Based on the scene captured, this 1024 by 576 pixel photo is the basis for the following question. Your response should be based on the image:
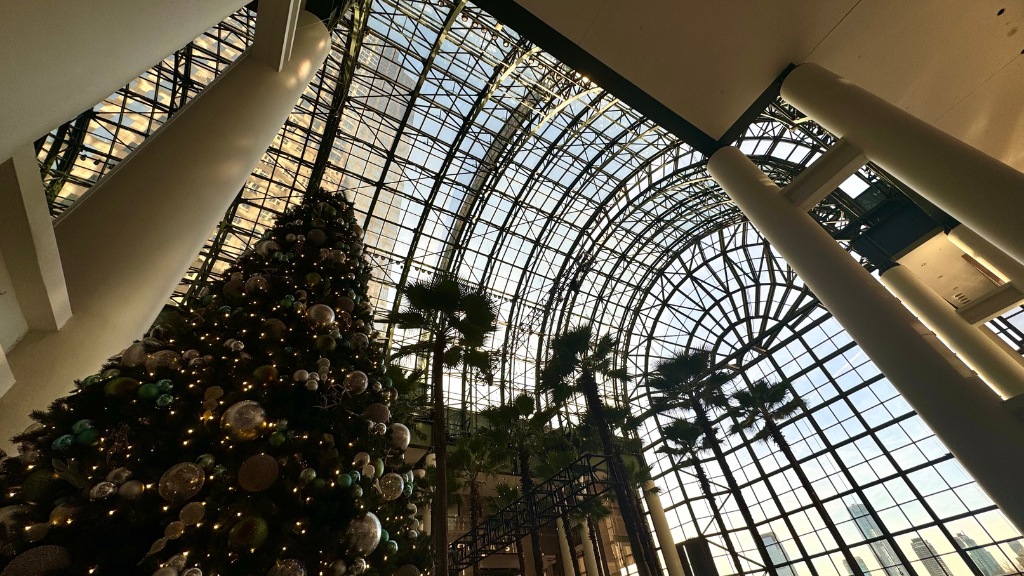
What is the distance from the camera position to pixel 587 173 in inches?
886

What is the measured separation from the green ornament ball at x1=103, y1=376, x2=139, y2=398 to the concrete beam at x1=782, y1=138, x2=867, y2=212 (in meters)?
7.33

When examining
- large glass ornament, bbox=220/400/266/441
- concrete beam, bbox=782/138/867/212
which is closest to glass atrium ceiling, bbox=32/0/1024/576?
concrete beam, bbox=782/138/867/212

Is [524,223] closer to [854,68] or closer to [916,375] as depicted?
[854,68]

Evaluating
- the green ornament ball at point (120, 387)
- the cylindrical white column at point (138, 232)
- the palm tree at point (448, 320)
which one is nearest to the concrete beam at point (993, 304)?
the palm tree at point (448, 320)

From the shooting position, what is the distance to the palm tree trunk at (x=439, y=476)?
17.9 feet

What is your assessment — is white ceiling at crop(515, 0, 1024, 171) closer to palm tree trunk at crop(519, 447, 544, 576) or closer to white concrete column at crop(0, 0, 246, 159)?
white concrete column at crop(0, 0, 246, 159)

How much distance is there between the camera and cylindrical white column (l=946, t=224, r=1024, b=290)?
8727mm

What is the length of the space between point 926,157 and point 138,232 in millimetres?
8340

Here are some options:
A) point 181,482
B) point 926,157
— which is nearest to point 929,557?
point 926,157

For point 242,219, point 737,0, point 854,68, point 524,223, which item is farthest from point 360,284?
point 524,223

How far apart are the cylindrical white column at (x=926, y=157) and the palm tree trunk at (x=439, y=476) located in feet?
21.8

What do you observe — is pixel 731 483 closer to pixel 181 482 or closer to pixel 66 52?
pixel 181 482

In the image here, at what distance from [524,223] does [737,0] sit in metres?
17.8

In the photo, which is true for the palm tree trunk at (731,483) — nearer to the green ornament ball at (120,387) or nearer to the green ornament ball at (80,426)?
the green ornament ball at (120,387)
